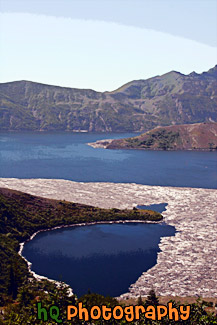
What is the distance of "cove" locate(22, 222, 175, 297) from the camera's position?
112m

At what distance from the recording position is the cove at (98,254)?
11231 cm

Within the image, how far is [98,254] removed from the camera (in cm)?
13150

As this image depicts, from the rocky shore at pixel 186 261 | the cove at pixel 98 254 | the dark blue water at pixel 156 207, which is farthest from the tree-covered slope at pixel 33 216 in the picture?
the rocky shore at pixel 186 261

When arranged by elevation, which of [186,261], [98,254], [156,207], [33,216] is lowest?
[98,254]

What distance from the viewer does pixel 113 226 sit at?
164000 mm

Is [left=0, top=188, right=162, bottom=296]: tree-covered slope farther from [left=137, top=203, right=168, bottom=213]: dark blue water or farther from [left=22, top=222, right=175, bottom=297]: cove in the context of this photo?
[left=137, top=203, right=168, bottom=213]: dark blue water

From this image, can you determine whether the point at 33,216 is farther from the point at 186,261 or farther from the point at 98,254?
the point at 186,261

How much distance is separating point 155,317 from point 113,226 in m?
92.9

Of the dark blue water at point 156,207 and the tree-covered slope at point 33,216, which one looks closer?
the tree-covered slope at point 33,216

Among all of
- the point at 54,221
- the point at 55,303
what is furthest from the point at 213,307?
the point at 54,221

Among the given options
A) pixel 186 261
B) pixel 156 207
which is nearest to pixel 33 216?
pixel 156 207

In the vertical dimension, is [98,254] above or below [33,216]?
below

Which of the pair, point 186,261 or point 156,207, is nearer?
point 186,261

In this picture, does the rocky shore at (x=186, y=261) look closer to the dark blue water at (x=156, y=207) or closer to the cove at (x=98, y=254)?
the cove at (x=98, y=254)
